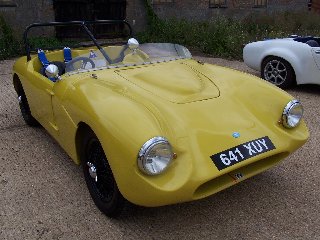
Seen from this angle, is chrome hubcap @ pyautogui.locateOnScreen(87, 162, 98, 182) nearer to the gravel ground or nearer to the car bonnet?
the gravel ground

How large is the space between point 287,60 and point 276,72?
0.30 metres

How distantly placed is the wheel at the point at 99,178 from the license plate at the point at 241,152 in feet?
2.32

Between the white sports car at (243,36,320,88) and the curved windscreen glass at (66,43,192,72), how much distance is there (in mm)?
2592

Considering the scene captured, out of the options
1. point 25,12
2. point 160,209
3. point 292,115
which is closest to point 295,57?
point 292,115

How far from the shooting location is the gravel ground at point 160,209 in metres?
2.44

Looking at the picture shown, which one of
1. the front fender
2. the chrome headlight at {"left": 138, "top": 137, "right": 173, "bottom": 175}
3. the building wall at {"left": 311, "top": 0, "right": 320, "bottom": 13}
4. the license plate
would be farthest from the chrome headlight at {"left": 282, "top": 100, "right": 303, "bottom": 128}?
the building wall at {"left": 311, "top": 0, "right": 320, "bottom": 13}

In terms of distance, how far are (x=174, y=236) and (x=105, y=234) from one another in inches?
18.4

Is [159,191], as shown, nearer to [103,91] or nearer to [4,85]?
[103,91]

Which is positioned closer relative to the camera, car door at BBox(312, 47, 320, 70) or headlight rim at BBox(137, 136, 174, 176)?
headlight rim at BBox(137, 136, 174, 176)

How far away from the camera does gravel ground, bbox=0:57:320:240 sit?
2439 mm

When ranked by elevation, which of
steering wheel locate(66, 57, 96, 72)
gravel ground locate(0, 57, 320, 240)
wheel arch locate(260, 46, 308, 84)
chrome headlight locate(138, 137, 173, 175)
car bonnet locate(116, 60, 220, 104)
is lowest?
gravel ground locate(0, 57, 320, 240)

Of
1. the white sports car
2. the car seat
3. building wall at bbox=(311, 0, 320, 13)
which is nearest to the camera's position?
the car seat

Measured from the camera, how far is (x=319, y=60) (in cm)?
524

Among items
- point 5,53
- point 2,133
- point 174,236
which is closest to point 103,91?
point 174,236
